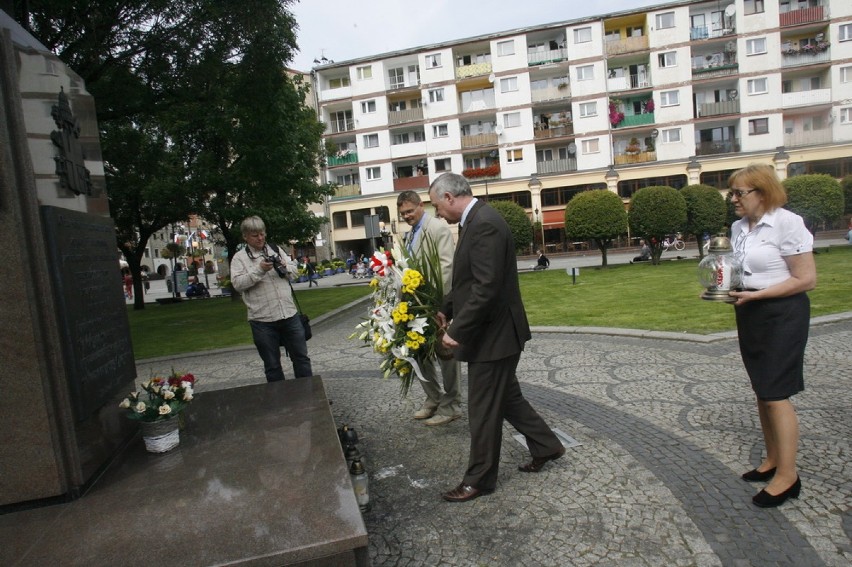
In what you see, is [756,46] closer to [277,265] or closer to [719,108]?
[719,108]

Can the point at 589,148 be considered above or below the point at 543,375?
above

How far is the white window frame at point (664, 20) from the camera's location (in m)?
41.0

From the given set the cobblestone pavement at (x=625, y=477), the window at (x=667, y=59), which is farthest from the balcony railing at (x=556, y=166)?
the cobblestone pavement at (x=625, y=477)

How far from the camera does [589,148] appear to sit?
43344 millimetres

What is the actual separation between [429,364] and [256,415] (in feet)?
5.25

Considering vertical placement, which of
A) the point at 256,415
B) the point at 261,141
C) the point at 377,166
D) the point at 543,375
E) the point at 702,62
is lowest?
the point at 543,375

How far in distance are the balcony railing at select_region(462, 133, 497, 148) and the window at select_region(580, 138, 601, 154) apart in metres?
6.98

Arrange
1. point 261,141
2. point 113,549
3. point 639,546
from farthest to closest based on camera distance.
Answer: point 261,141 < point 639,546 < point 113,549

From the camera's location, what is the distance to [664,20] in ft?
135

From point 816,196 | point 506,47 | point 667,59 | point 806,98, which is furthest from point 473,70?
point 816,196

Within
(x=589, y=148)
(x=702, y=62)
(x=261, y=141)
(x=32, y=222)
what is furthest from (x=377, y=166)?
(x=32, y=222)

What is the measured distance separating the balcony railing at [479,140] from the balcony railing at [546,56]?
6367 mm

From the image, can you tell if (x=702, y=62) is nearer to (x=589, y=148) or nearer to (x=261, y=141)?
(x=589, y=148)

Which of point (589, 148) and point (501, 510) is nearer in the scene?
point (501, 510)
